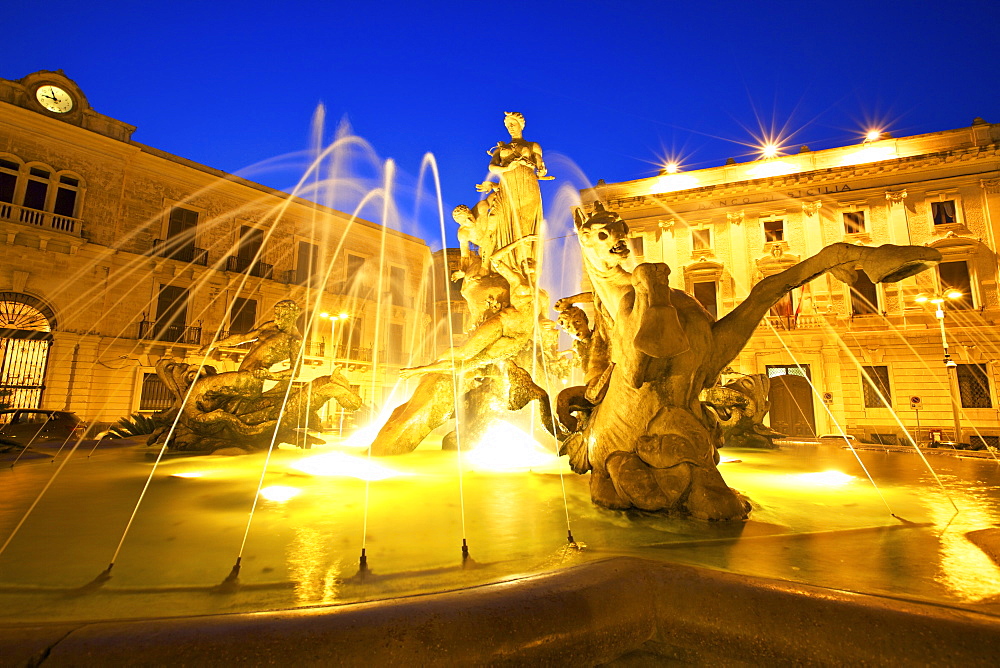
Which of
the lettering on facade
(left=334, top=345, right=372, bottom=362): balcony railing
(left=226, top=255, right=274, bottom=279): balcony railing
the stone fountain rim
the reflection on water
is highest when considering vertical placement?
the lettering on facade

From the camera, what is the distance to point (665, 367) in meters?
3.47

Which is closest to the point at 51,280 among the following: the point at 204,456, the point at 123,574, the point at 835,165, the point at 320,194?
the point at 320,194

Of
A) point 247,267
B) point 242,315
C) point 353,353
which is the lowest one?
point 353,353

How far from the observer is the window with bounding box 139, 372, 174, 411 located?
2123cm

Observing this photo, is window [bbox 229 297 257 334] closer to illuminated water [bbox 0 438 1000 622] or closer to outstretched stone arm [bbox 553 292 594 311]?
illuminated water [bbox 0 438 1000 622]

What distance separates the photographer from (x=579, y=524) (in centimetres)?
303

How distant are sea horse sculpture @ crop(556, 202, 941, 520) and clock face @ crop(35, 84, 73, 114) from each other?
1032 inches

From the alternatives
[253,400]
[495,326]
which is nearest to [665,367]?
[495,326]

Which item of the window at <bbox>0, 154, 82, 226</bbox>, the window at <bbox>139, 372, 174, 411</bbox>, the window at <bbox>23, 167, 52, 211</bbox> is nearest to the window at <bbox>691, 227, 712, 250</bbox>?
A: the window at <bbox>139, 372, 174, 411</bbox>

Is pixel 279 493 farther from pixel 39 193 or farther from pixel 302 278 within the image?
pixel 302 278

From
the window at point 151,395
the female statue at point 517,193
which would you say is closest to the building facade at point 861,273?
the female statue at point 517,193

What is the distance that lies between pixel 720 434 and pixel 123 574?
3.78m

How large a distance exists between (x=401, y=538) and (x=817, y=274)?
10.8 feet

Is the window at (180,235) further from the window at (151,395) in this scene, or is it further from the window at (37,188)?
the window at (151,395)
